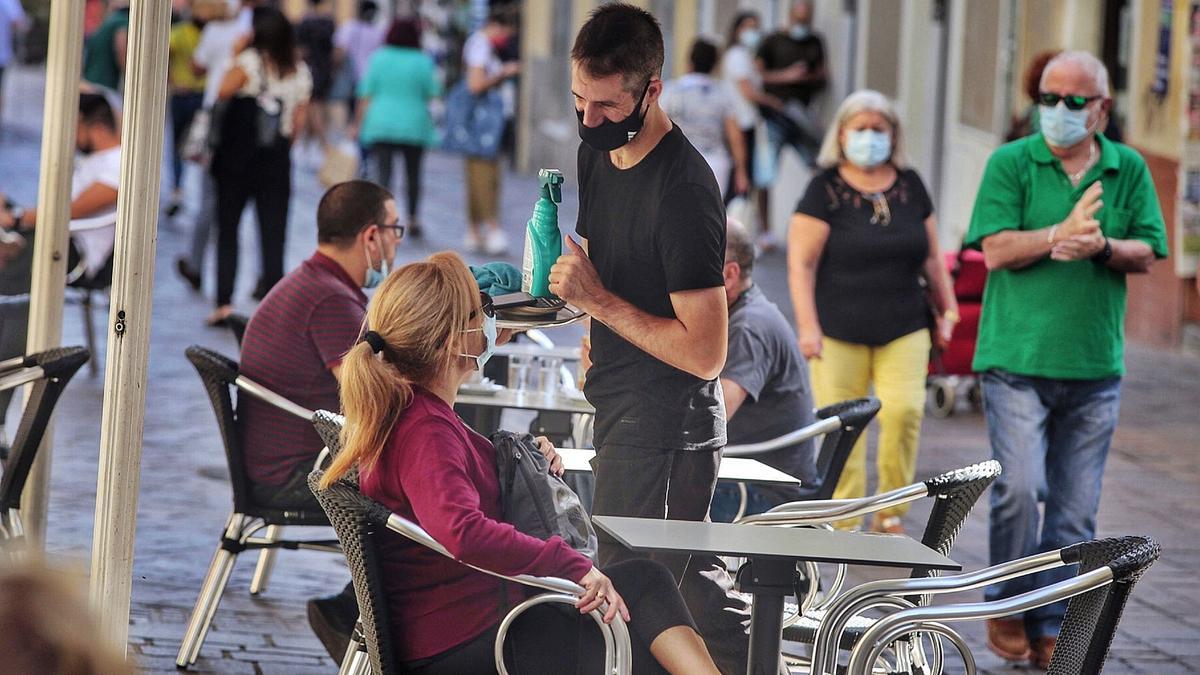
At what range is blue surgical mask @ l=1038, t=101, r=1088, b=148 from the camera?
18.7 feet

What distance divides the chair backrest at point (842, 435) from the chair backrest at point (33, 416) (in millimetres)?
2091

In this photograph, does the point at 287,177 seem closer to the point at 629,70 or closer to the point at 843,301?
the point at 843,301

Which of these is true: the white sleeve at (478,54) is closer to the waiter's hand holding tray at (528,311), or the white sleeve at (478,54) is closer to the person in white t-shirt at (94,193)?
the person in white t-shirt at (94,193)

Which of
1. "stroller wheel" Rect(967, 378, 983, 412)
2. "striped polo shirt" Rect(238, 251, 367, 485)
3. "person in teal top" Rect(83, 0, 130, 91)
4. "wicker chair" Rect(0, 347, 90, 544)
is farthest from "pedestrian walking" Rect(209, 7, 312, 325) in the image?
"wicker chair" Rect(0, 347, 90, 544)

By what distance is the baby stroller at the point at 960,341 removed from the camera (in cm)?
984

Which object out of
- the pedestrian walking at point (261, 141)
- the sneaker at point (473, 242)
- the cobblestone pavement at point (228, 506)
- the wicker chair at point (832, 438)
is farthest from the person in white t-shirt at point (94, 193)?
the sneaker at point (473, 242)

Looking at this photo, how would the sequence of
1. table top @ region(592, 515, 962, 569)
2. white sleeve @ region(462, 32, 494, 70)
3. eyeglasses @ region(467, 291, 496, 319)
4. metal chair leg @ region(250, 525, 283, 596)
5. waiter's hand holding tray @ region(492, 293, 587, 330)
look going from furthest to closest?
white sleeve @ region(462, 32, 494, 70) < metal chair leg @ region(250, 525, 283, 596) < waiter's hand holding tray @ region(492, 293, 587, 330) < eyeglasses @ region(467, 291, 496, 319) < table top @ region(592, 515, 962, 569)

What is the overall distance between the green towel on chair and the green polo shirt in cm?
204

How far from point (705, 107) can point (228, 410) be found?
Result: 31.5ft

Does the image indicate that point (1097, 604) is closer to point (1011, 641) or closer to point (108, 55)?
point (1011, 641)

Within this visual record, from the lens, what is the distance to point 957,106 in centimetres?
1631

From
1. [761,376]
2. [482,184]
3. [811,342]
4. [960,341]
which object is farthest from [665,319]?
[482,184]

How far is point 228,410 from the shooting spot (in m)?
5.39

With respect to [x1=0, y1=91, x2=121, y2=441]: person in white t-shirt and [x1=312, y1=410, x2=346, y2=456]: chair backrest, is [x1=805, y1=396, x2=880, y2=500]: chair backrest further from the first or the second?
[x1=0, y1=91, x2=121, y2=441]: person in white t-shirt
